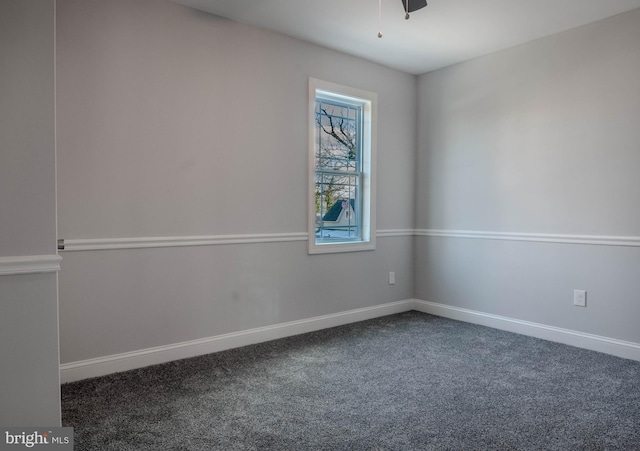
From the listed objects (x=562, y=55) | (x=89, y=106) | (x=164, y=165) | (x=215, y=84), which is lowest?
(x=164, y=165)

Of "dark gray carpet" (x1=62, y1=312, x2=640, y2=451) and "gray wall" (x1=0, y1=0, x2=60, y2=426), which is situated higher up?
"gray wall" (x1=0, y1=0, x2=60, y2=426)

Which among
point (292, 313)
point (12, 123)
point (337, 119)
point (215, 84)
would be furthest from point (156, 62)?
point (292, 313)

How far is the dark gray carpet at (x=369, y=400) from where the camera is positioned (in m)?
1.86

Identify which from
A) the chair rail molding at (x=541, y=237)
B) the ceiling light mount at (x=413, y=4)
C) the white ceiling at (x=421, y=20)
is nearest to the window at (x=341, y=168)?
the white ceiling at (x=421, y=20)

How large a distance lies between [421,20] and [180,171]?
2.02 m

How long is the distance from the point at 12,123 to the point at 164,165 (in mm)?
1259

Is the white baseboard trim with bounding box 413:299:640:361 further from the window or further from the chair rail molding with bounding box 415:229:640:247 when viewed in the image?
the window

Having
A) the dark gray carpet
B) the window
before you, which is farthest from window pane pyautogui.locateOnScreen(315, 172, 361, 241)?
the dark gray carpet

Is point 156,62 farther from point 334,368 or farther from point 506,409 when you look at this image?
point 506,409

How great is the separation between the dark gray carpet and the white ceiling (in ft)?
7.85

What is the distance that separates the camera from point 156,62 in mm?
2736

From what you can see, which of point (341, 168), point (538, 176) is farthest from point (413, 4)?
point (538, 176)

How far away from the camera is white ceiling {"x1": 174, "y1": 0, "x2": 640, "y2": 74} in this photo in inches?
111

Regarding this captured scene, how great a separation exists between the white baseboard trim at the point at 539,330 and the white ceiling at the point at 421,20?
7.58 ft
